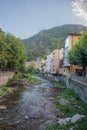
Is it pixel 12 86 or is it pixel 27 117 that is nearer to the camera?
pixel 27 117

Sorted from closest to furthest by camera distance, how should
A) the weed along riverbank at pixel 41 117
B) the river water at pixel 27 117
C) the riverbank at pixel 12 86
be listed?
1. the weed along riverbank at pixel 41 117
2. the river water at pixel 27 117
3. the riverbank at pixel 12 86

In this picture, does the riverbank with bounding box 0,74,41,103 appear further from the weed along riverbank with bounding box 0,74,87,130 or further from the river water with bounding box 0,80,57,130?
the weed along riverbank with bounding box 0,74,87,130

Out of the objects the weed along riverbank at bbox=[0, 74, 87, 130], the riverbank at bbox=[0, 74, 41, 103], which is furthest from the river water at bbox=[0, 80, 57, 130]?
the riverbank at bbox=[0, 74, 41, 103]

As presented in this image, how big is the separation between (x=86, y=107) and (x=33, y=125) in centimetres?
904

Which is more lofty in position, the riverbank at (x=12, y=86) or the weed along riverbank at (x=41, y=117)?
the riverbank at (x=12, y=86)

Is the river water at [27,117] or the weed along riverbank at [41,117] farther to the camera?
the river water at [27,117]

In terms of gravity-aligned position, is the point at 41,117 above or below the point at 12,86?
below

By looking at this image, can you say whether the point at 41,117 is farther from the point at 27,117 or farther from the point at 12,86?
the point at 12,86

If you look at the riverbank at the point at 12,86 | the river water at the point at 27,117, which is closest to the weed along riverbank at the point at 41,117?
the river water at the point at 27,117

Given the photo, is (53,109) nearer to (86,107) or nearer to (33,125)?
(86,107)

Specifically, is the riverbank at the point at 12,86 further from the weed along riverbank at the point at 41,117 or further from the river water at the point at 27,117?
the weed along riverbank at the point at 41,117

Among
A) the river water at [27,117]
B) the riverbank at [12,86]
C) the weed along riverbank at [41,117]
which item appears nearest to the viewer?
the weed along riverbank at [41,117]

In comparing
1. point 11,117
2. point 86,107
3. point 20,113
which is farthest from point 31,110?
point 86,107

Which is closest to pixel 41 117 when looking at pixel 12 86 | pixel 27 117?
pixel 27 117
